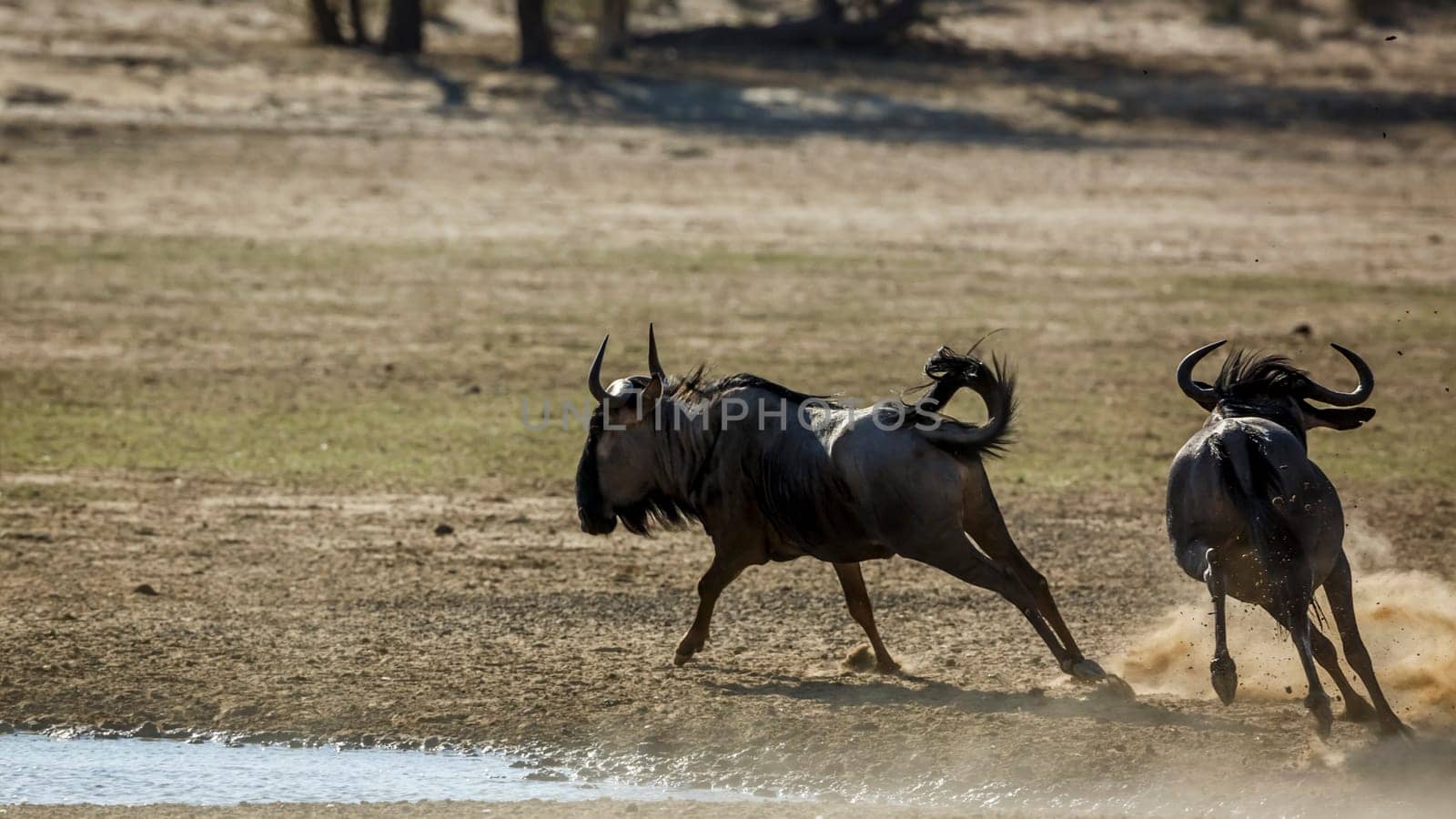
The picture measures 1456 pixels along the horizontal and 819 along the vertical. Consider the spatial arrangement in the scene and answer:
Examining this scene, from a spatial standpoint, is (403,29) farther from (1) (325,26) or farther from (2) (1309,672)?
(2) (1309,672)

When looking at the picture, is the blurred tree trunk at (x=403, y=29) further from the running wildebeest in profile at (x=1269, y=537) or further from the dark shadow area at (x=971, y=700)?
the running wildebeest in profile at (x=1269, y=537)

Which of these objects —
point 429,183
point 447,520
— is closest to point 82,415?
point 447,520

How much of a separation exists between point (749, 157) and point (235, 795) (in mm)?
17877

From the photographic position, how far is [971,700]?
712 cm

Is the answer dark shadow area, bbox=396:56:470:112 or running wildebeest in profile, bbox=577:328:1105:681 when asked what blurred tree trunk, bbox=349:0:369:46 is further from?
running wildebeest in profile, bbox=577:328:1105:681

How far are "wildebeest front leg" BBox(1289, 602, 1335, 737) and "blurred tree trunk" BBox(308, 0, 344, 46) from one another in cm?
2512

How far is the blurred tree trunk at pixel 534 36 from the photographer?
28641mm

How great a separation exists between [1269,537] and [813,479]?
1722 mm

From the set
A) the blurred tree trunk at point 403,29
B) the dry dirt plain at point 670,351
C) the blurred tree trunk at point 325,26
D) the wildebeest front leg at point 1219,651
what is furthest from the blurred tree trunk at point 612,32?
the wildebeest front leg at point 1219,651

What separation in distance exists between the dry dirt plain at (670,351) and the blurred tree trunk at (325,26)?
93cm

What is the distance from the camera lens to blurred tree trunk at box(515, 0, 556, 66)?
2864 centimetres

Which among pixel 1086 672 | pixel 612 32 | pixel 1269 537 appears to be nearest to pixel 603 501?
pixel 1086 672

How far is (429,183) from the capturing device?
22.0 meters

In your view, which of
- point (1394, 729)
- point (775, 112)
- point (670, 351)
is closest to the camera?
point (1394, 729)
